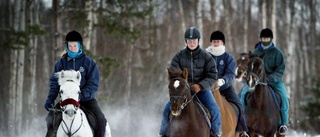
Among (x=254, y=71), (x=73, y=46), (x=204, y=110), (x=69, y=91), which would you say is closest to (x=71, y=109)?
(x=69, y=91)

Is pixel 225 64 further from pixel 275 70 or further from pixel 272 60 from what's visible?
pixel 272 60

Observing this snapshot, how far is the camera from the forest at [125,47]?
23672 mm

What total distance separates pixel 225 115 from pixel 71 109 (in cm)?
354

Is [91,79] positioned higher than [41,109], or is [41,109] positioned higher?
[91,79]

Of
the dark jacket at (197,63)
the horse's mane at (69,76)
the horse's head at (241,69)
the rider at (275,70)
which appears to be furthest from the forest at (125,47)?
the horse's mane at (69,76)

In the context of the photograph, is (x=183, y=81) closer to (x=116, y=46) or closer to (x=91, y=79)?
(x=91, y=79)

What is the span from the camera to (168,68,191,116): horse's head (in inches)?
354

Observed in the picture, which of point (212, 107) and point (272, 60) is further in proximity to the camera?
point (272, 60)

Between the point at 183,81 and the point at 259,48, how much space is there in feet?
21.7

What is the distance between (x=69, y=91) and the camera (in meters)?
8.70

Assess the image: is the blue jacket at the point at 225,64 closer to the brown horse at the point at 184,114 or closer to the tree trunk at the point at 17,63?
the brown horse at the point at 184,114


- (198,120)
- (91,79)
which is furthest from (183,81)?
(91,79)

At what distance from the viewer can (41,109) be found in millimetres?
30031

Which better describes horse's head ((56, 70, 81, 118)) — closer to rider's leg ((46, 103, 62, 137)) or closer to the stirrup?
rider's leg ((46, 103, 62, 137))
